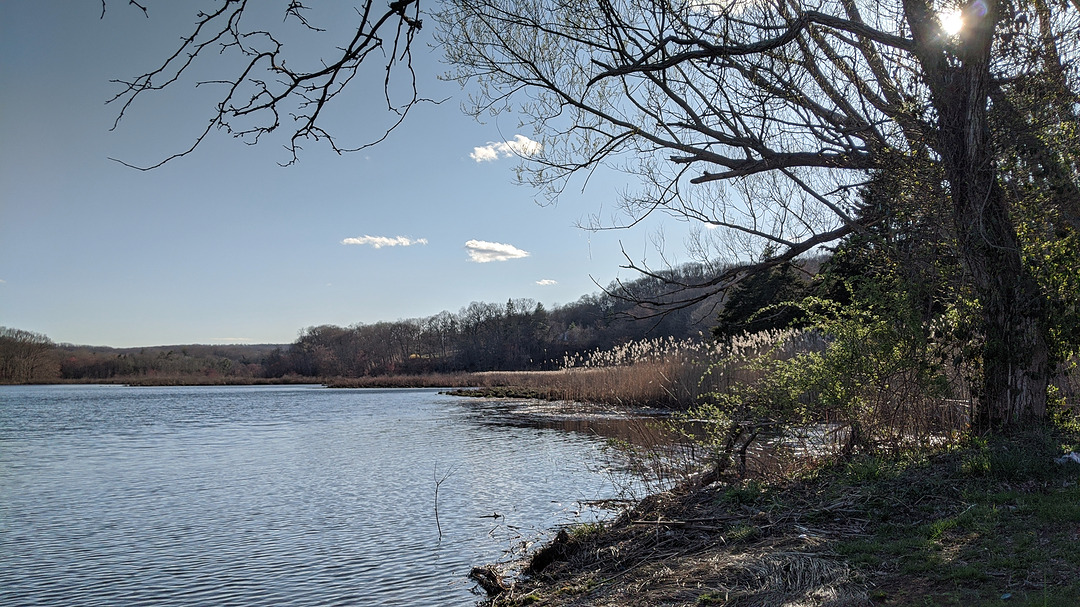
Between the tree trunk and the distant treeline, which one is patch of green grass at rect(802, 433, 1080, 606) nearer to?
the tree trunk

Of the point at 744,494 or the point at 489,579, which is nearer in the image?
the point at 489,579

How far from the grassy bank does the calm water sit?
1.22 m

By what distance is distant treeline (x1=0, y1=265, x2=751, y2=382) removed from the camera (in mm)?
68188

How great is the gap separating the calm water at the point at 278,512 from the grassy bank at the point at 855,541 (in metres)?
1.22

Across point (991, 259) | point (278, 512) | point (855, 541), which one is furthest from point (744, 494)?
point (278, 512)

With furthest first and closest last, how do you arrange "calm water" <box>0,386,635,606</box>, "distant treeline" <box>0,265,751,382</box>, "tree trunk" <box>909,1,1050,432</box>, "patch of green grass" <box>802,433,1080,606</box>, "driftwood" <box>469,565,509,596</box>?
1. "distant treeline" <box>0,265,751,382</box>
2. "tree trunk" <box>909,1,1050,432</box>
3. "calm water" <box>0,386,635,606</box>
4. "driftwood" <box>469,565,509,596</box>
5. "patch of green grass" <box>802,433,1080,606</box>

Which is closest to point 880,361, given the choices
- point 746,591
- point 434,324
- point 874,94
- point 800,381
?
point 800,381

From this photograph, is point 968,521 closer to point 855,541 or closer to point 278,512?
point 855,541

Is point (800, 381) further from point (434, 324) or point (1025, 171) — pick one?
point (434, 324)

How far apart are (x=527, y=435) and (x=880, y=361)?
9.68 m

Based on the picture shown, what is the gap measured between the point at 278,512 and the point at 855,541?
6.51 meters

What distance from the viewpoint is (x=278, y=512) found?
27.2 ft

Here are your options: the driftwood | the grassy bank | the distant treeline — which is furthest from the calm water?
the distant treeline

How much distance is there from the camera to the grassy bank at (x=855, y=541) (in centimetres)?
364
